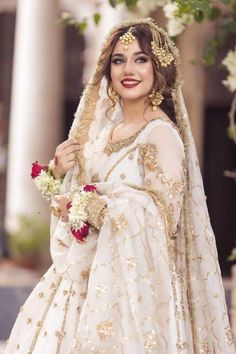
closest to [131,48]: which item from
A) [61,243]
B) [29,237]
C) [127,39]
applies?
[127,39]

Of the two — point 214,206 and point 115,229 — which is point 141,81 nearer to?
point 115,229

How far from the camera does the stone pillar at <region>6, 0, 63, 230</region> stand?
575 inches

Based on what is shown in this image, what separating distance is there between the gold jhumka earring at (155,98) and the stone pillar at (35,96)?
10111mm

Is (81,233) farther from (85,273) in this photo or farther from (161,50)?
(161,50)

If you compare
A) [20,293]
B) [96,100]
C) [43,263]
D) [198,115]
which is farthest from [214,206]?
[96,100]

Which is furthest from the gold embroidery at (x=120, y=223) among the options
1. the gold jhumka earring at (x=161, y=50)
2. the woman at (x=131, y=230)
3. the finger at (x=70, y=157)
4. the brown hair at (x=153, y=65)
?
the gold jhumka earring at (x=161, y=50)

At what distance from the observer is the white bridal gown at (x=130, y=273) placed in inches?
165

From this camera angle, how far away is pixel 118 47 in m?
4.52

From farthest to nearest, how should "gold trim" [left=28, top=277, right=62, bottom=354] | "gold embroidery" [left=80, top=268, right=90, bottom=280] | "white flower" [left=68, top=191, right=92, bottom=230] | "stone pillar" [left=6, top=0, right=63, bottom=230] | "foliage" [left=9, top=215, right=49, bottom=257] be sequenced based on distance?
"stone pillar" [left=6, top=0, right=63, bottom=230] → "foliage" [left=9, top=215, right=49, bottom=257] → "gold trim" [left=28, top=277, right=62, bottom=354] → "gold embroidery" [left=80, top=268, right=90, bottom=280] → "white flower" [left=68, top=191, right=92, bottom=230]

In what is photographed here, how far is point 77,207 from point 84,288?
1.22 feet

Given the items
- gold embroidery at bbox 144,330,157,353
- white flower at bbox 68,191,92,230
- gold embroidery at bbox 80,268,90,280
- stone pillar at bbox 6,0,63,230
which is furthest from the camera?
stone pillar at bbox 6,0,63,230

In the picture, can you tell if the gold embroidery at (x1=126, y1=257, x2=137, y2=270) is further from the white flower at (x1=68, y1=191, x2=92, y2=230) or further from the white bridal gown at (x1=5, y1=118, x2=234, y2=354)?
the white flower at (x1=68, y1=191, x2=92, y2=230)

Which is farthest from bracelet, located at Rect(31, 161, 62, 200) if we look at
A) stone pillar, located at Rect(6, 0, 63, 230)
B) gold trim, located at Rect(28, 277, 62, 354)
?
stone pillar, located at Rect(6, 0, 63, 230)

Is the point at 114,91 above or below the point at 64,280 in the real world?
above
